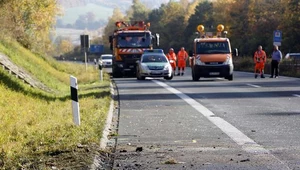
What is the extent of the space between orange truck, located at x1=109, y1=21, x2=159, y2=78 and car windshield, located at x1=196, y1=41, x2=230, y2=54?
24.8 ft

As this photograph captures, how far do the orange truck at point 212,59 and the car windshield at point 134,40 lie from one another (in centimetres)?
779

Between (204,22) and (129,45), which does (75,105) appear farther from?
(204,22)

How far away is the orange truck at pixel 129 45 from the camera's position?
40.1 meters

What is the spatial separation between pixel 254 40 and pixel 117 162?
212 ft

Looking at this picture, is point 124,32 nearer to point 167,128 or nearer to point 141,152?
point 167,128

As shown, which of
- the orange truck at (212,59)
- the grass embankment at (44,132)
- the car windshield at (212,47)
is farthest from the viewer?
the car windshield at (212,47)

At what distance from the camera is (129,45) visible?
40125mm

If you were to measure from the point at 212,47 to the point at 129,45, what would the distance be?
28.4ft

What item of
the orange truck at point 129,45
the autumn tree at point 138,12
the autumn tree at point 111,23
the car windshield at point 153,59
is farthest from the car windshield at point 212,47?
the autumn tree at point 111,23

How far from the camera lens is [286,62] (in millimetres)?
41375

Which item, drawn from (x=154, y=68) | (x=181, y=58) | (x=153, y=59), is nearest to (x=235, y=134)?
(x=154, y=68)

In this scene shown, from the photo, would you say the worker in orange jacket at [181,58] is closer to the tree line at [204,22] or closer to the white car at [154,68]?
the white car at [154,68]

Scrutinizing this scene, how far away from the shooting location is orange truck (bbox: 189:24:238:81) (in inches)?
1261

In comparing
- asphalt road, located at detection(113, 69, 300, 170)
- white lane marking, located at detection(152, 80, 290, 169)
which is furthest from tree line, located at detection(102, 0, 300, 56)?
white lane marking, located at detection(152, 80, 290, 169)
